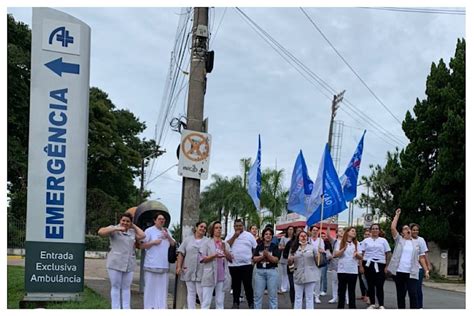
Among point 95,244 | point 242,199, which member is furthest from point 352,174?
point 242,199

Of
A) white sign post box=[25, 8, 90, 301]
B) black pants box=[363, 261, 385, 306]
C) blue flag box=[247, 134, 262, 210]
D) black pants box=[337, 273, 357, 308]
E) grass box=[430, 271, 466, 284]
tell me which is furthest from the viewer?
grass box=[430, 271, 466, 284]

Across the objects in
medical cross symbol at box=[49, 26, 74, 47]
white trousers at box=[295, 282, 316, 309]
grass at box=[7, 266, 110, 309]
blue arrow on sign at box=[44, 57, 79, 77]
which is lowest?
grass at box=[7, 266, 110, 309]

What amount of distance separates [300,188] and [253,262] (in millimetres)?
3818

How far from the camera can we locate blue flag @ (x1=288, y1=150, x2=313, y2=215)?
13.1 m

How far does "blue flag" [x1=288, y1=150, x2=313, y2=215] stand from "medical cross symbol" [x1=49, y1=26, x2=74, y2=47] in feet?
20.3

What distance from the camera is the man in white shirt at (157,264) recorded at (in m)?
8.68

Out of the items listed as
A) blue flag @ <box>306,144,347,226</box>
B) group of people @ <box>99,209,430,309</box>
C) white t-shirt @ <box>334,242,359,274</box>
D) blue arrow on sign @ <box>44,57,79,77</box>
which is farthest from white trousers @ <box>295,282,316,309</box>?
blue arrow on sign @ <box>44,57,79,77</box>

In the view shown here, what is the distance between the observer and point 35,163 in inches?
355

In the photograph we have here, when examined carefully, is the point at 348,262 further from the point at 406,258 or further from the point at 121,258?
the point at 121,258

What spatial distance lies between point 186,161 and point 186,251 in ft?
4.86

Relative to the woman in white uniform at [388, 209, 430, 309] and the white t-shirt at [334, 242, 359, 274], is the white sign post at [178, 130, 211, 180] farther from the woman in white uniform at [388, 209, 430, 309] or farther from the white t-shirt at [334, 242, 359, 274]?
the woman in white uniform at [388, 209, 430, 309]

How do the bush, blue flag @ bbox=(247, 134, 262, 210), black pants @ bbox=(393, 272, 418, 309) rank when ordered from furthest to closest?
1. the bush
2. blue flag @ bbox=(247, 134, 262, 210)
3. black pants @ bbox=(393, 272, 418, 309)
